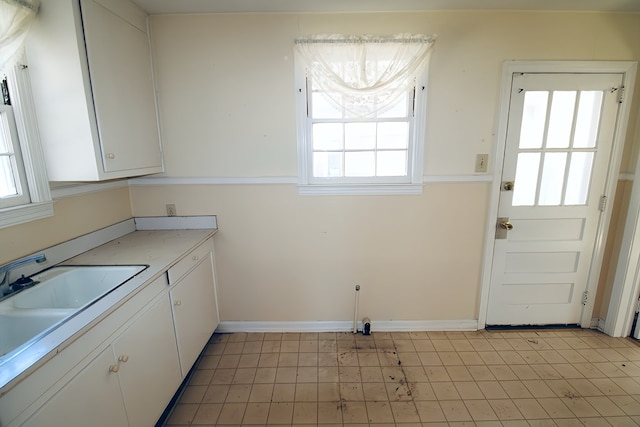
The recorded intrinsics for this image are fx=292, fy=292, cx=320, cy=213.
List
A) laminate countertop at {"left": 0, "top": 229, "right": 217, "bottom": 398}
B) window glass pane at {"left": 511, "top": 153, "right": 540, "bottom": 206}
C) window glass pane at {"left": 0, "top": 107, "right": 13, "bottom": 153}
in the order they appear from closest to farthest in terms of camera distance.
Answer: laminate countertop at {"left": 0, "top": 229, "right": 217, "bottom": 398}, window glass pane at {"left": 0, "top": 107, "right": 13, "bottom": 153}, window glass pane at {"left": 511, "top": 153, "right": 540, "bottom": 206}

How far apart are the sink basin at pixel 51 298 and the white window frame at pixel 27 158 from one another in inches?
12.8

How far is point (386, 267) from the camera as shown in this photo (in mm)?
2426

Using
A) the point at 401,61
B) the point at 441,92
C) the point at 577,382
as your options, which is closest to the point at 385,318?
the point at 577,382

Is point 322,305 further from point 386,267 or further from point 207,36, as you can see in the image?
point 207,36

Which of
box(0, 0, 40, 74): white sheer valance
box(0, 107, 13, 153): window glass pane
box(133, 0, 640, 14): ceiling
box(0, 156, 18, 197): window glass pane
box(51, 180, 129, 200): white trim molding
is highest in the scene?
box(133, 0, 640, 14): ceiling

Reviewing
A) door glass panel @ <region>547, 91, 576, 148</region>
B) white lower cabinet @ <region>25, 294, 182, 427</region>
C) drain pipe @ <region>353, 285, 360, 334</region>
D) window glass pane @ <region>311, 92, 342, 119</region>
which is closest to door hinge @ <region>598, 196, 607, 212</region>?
door glass panel @ <region>547, 91, 576, 148</region>

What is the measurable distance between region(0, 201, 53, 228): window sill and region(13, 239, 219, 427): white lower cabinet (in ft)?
2.40

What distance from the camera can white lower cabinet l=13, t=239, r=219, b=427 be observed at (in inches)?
40.0

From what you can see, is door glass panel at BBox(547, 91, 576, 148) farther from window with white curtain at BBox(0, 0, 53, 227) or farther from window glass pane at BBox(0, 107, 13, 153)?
window glass pane at BBox(0, 107, 13, 153)

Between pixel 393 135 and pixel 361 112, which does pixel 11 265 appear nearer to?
pixel 361 112

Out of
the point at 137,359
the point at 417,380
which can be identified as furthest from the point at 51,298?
the point at 417,380

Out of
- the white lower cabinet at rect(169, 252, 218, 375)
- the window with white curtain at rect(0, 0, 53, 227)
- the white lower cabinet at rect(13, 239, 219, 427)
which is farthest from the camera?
the white lower cabinet at rect(169, 252, 218, 375)

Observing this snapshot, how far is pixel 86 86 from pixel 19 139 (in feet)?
1.48

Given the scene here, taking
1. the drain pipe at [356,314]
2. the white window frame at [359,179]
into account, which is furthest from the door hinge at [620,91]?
the drain pipe at [356,314]
